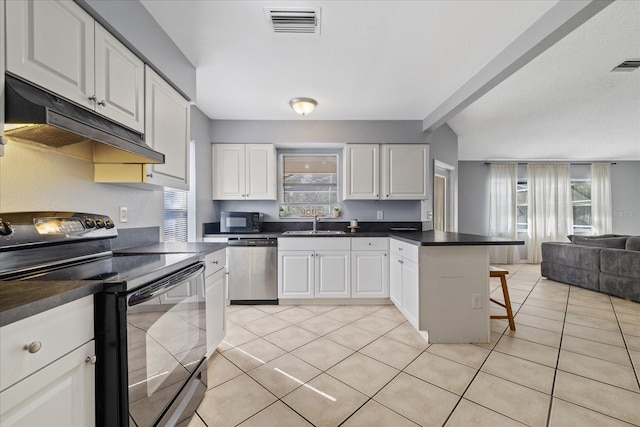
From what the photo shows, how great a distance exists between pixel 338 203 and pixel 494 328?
237 cm

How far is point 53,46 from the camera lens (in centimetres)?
114

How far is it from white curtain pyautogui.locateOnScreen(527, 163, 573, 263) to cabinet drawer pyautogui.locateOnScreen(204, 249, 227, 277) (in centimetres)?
691

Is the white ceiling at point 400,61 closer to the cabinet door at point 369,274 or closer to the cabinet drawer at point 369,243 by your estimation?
the cabinet drawer at point 369,243

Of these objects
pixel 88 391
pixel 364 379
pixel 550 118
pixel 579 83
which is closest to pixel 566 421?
pixel 364 379

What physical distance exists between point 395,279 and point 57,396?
280 cm

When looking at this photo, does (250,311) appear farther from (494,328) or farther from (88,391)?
(494,328)

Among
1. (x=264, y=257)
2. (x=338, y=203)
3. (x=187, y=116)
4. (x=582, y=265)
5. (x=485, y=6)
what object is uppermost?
(x=485, y=6)

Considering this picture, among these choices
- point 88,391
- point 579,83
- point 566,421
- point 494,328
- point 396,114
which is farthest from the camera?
point 396,114

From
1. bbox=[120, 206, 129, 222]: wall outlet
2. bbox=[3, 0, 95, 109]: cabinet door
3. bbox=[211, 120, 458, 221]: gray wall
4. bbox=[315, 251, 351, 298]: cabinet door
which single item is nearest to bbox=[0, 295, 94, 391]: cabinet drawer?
bbox=[3, 0, 95, 109]: cabinet door

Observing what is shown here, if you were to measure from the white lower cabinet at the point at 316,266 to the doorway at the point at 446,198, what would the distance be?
2.00m

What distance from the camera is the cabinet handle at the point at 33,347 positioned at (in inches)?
28.1

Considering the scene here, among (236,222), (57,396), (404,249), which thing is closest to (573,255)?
(404,249)

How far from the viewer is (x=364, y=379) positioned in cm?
184

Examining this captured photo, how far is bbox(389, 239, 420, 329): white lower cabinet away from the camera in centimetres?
245
